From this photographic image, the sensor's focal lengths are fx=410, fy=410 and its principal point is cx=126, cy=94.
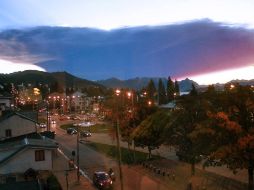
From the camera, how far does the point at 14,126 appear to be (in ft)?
195

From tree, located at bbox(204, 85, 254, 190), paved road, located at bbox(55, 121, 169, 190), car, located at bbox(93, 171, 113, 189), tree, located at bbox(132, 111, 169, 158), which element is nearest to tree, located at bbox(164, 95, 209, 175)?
paved road, located at bbox(55, 121, 169, 190)

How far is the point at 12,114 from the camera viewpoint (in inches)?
2298

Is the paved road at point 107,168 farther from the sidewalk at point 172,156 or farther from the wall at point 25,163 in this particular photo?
the sidewalk at point 172,156

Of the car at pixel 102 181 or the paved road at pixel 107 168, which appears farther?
the paved road at pixel 107 168

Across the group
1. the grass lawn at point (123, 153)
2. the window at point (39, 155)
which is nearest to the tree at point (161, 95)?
the grass lawn at point (123, 153)

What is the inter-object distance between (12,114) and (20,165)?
1780cm

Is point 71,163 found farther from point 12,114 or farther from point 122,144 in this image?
point 122,144

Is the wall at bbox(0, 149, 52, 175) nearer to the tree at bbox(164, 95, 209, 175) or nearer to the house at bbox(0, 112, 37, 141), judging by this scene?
the tree at bbox(164, 95, 209, 175)

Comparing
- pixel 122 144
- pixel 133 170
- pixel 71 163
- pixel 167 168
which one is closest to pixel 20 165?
pixel 71 163

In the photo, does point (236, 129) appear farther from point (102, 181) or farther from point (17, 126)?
point (17, 126)

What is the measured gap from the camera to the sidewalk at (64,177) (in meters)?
39.5

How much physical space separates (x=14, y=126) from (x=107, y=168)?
18.5 meters

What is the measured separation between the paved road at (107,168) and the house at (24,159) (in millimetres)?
5277

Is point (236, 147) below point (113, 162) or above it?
above
